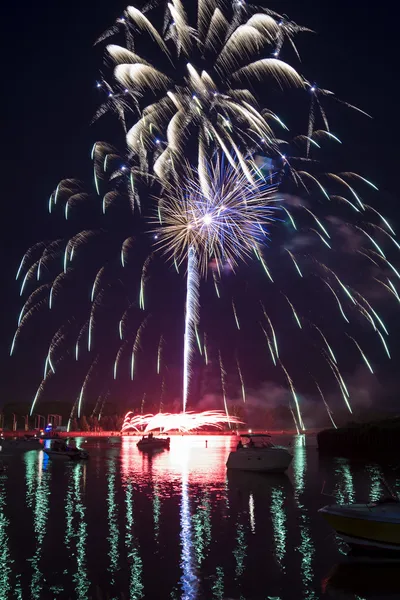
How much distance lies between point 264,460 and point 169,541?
34.7 meters

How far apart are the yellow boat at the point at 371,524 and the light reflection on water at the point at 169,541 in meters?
1.14

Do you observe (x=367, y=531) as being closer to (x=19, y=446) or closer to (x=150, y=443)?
(x=150, y=443)

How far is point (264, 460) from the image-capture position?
58.5 m

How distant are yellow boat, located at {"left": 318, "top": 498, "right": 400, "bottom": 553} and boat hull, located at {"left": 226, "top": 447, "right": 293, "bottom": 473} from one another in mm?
36650

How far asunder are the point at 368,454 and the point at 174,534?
76.1m

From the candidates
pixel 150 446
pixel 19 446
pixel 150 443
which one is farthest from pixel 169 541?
pixel 19 446

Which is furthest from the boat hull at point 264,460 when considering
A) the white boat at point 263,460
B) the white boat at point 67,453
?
the white boat at point 67,453

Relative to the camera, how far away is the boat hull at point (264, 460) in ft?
192

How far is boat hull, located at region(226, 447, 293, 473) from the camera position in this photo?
58406 millimetres

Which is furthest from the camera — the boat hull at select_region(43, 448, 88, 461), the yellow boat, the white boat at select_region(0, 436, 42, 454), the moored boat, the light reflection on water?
the white boat at select_region(0, 436, 42, 454)

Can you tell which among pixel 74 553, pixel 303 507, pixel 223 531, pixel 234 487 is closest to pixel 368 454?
pixel 234 487

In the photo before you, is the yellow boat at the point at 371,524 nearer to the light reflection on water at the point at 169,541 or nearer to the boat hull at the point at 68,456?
the light reflection on water at the point at 169,541

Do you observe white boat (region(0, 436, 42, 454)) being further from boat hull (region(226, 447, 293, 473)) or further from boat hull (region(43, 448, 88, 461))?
boat hull (region(226, 447, 293, 473))

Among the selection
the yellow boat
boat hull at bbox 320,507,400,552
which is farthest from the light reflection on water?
the yellow boat
